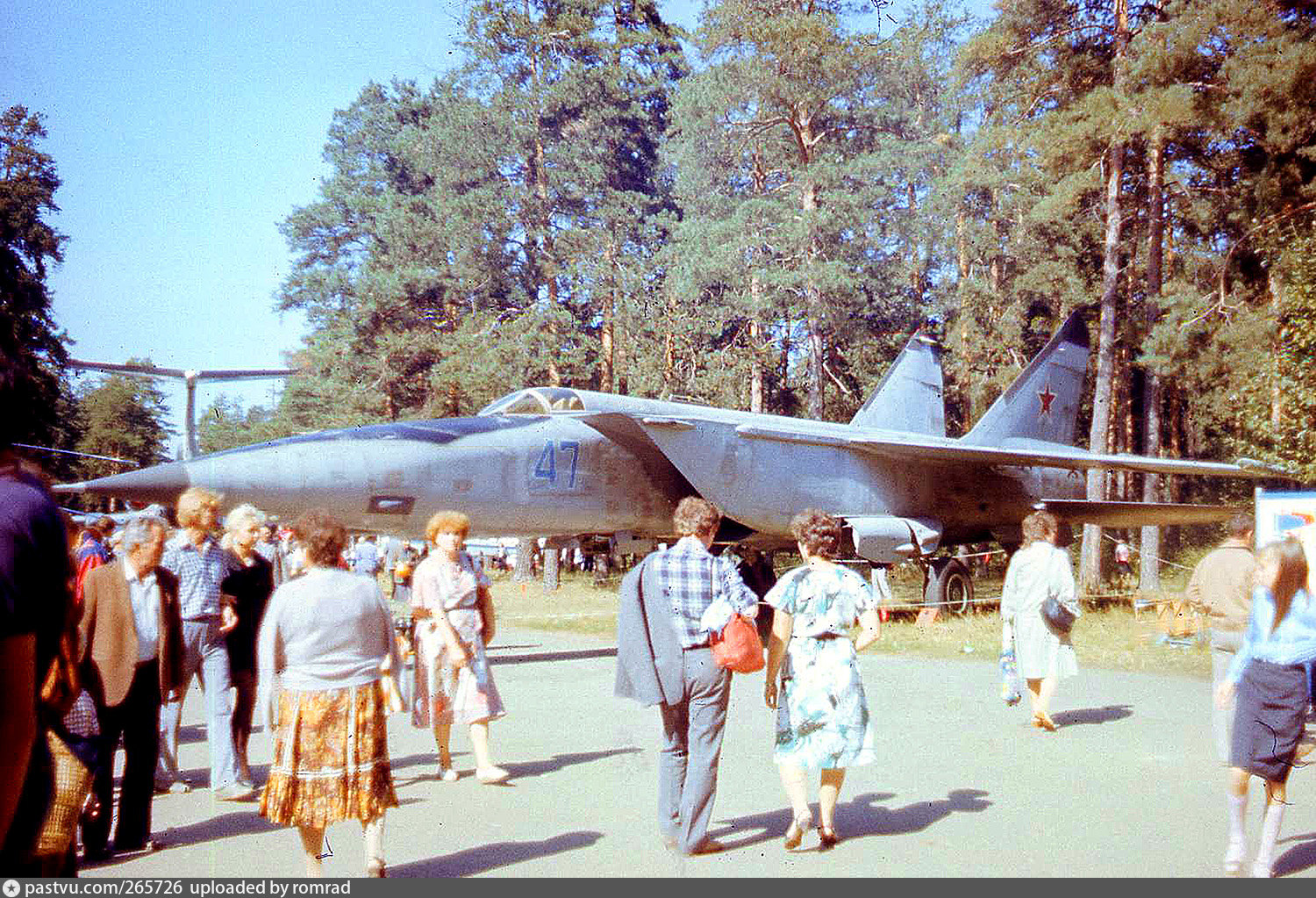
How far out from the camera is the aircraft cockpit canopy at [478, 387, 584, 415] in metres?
13.6

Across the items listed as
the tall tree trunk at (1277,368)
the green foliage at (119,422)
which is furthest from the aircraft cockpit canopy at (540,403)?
the green foliage at (119,422)

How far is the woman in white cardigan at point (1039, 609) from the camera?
8.43 m

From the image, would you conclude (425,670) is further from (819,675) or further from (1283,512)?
(1283,512)

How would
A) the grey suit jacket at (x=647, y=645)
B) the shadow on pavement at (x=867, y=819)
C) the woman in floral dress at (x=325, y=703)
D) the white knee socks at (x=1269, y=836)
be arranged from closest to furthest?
the woman in floral dress at (x=325, y=703), the white knee socks at (x=1269, y=836), the grey suit jacket at (x=647, y=645), the shadow on pavement at (x=867, y=819)

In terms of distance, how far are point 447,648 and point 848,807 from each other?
2671 millimetres

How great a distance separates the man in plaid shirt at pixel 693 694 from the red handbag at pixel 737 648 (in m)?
0.07

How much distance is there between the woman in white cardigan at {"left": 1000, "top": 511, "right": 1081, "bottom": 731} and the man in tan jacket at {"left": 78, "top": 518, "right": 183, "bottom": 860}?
645cm

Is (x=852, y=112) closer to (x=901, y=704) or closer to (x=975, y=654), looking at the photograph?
(x=975, y=654)

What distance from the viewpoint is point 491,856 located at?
199 inches

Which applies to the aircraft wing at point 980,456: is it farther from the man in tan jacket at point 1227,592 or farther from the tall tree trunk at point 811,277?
the tall tree trunk at point 811,277

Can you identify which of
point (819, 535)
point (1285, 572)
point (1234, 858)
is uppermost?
point (819, 535)

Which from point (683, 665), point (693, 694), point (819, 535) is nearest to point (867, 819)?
point (693, 694)

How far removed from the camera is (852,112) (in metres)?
31.4

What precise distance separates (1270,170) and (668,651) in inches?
766
